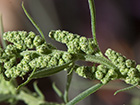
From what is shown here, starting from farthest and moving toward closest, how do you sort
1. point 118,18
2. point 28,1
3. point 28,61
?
point 118,18 → point 28,1 → point 28,61

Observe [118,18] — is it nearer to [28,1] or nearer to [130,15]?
[130,15]

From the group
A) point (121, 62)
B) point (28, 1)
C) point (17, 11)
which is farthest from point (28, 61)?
point (17, 11)

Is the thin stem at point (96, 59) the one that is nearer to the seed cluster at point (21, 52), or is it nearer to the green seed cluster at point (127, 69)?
the green seed cluster at point (127, 69)

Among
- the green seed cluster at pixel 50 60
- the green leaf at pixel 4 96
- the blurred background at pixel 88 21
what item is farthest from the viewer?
the blurred background at pixel 88 21

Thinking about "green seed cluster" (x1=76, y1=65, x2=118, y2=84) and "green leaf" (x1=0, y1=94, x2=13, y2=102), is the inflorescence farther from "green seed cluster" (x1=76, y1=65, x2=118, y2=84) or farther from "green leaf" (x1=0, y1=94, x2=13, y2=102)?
"green leaf" (x1=0, y1=94, x2=13, y2=102)

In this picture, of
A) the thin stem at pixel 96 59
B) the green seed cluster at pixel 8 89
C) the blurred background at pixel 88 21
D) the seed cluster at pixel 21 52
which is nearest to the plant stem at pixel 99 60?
the thin stem at pixel 96 59

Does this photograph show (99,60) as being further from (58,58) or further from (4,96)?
(4,96)

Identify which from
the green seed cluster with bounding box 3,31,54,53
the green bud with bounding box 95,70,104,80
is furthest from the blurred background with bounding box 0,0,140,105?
the green bud with bounding box 95,70,104,80

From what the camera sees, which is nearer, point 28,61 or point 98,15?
point 28,61
